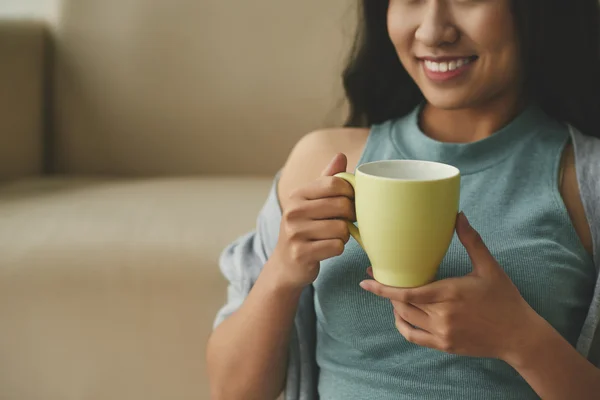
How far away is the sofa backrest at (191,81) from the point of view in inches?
64.4

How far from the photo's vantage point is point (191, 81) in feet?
5.46

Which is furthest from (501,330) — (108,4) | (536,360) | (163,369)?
(108,4)

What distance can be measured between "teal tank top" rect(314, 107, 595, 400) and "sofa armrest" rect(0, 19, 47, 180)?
102 cm

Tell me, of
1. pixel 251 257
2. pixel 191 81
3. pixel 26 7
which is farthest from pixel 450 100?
pixel 26 7

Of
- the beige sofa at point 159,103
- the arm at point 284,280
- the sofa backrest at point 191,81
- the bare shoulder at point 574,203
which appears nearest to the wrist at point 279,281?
the arm at point 284,280

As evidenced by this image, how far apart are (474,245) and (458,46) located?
10.5 inches

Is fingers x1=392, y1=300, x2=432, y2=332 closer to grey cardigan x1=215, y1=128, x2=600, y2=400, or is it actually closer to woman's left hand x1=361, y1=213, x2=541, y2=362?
woman's left hand x1=361, y1=213, x2=541, y2=362

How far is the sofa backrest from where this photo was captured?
1.64m

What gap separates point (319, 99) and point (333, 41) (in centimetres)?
14

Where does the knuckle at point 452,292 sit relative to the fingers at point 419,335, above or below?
above

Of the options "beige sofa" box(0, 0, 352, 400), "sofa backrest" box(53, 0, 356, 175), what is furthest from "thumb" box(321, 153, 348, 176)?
"sofa backrest" box(53, 0, 356, 175)

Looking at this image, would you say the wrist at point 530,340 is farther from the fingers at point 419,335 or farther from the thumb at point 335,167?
the thumb at point 335,167

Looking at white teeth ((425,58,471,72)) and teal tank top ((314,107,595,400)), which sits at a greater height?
white teeth ((425,58,471,72))

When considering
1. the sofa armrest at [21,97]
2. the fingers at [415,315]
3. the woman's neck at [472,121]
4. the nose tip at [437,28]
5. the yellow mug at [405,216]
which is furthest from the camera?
the sofa armrest at [21,97]
